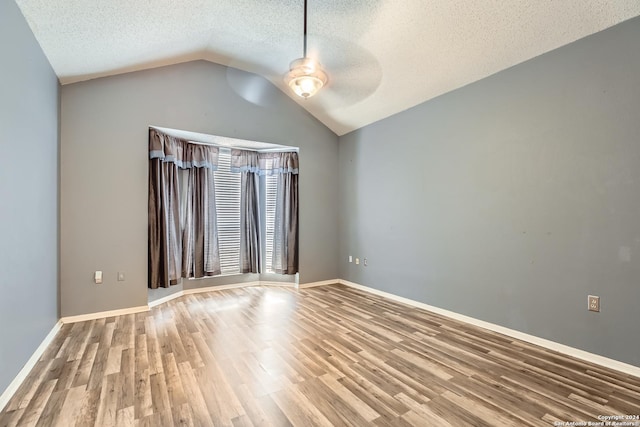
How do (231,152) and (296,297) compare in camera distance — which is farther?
(231,152)

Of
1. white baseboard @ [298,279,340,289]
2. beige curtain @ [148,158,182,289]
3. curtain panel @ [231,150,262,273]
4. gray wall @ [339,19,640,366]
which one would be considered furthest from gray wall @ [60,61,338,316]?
gray wall @ [339,19,640,366]

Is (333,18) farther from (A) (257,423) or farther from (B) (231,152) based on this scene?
(A) (257,423)

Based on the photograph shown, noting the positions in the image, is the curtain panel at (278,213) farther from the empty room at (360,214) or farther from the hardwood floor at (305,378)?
the hardwood floor at (305,378)

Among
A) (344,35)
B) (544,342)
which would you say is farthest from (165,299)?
(544,342)

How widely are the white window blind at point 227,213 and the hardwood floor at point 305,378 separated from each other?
166 centimetres

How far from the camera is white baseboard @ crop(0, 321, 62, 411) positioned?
73.6 inches

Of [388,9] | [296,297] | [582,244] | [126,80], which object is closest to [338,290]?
[296,297]

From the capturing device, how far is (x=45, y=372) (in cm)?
226

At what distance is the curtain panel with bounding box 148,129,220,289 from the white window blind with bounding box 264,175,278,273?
858 millimetres

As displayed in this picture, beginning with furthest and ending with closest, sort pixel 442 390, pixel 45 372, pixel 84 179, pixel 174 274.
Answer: pixel 174 274, pixel 84 179, pixel 45 372, pixel 442 390

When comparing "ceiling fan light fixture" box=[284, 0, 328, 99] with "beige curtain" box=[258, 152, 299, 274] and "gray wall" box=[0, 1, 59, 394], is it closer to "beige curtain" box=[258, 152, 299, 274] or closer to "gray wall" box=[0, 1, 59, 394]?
"gray wall" box=[0, 1, 59, 394]

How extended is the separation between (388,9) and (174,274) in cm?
421

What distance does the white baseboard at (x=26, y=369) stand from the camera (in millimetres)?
1869

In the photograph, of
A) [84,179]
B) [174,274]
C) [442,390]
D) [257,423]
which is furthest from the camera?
[174,274]
